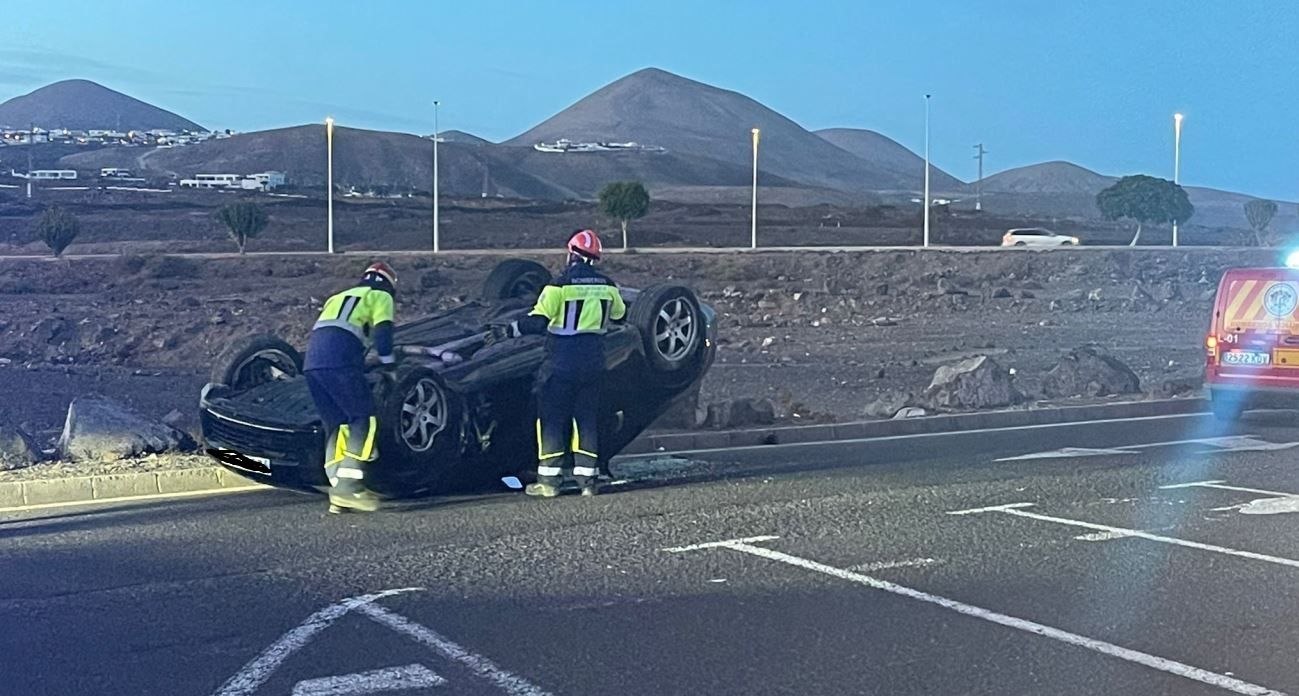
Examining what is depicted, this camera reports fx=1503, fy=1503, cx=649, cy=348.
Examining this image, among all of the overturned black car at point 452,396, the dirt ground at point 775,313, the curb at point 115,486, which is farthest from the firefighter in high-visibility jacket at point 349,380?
the dirt ground at point 775,313

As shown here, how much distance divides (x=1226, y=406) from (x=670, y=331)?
7.34 meters

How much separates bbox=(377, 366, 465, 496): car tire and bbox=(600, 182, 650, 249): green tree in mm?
59795

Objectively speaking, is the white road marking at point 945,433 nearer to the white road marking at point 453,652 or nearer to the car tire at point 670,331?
the car tire at point 670,331

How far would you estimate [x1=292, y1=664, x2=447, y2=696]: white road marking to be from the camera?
6234mm

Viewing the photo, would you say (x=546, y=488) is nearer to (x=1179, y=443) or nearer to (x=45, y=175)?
(x=1179, y=443)

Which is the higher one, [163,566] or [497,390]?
[497,390]

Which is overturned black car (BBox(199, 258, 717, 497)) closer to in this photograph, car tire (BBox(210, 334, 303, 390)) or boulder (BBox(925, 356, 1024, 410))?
car tire (BBox(210, 334, 303, 390))

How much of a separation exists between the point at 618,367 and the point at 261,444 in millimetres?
2772

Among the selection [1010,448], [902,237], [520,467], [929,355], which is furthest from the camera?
[902,237]

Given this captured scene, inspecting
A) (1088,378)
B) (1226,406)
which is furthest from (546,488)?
(1088,378)

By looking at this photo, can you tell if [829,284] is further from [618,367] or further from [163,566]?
[163,566]

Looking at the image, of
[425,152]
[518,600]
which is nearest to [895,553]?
[518,600]

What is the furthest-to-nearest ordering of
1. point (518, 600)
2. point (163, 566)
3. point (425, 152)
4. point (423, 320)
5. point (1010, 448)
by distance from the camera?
point (425, 152) → point (1010, 448) → point (423, 320) → point (163, 566) → point (518, 600)

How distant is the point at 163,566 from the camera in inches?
346
